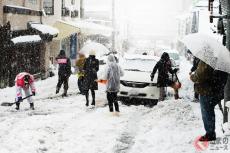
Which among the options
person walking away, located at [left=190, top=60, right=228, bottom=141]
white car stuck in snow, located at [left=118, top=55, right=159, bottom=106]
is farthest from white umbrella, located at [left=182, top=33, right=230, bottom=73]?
white car stuck in snow, located at [left=118, top=55, right=159, bottom=106]

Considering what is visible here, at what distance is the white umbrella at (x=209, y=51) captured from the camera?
785 cm

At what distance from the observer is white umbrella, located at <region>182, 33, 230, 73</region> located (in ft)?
25.8

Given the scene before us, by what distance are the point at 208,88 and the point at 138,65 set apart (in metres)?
9.34

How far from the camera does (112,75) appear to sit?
12.5m

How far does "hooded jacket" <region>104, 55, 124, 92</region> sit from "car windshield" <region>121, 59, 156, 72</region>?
399 cm

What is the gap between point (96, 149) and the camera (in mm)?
8992

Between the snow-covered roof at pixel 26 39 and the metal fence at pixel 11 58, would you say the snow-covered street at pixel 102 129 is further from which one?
the snow-covered roof at pixel 26 39

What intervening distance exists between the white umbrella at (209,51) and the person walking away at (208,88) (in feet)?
0.55

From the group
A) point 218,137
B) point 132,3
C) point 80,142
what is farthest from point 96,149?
point 132,3

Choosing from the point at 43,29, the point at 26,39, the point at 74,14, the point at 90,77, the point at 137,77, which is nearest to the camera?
the point at 90,77

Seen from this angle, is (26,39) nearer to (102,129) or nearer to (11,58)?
(11,58)

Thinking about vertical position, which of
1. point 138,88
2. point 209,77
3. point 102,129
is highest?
point 209,77

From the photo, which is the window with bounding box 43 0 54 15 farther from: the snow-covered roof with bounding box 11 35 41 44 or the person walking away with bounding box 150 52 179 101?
the person walking away with bounding box 150 52 179 101

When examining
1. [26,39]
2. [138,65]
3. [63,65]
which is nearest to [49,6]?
[26,39]
